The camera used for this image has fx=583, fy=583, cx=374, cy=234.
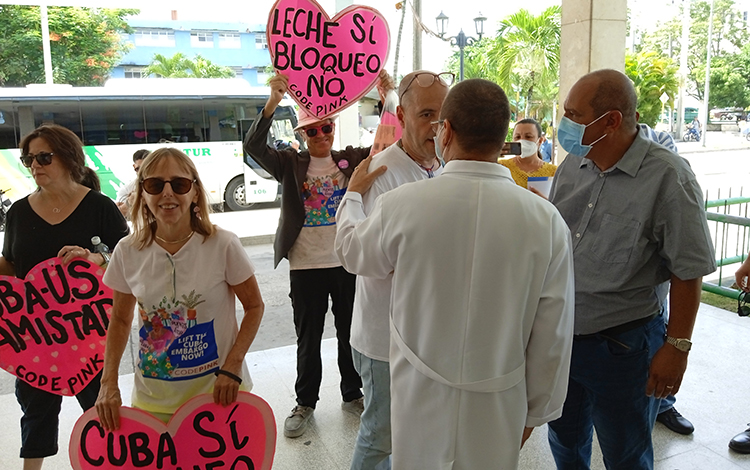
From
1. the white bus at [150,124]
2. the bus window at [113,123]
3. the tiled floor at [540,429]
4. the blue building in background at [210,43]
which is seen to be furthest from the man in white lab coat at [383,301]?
the blue building in background at [210,43]

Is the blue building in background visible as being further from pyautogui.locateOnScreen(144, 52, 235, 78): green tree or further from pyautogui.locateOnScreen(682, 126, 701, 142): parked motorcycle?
pyautogui.locateOnScreen(682, 126, 701, 142): parked motorcycle

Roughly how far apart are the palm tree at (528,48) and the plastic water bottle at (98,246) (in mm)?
15086

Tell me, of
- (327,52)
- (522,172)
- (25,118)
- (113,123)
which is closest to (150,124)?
(113,123)

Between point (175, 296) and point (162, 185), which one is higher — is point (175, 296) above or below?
below

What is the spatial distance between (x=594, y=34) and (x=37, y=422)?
15.3ft

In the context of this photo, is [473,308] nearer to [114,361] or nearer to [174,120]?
[114,361]

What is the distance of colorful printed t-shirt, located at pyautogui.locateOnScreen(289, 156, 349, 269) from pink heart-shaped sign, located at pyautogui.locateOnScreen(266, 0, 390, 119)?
38 cm

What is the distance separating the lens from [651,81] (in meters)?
14.8

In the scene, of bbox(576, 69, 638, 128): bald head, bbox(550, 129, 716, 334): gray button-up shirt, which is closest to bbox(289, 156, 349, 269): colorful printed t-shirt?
bbox(550, 129, 716, 334): gray button-up shirt

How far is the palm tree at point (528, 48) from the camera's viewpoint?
15.4 metres

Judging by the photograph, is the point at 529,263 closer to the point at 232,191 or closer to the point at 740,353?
the point at 740,353

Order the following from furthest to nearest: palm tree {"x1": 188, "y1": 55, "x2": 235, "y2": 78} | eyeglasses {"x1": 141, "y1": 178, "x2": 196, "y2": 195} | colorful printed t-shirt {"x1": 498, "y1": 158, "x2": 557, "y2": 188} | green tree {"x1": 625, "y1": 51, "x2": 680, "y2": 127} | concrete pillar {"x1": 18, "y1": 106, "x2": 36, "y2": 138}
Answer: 1. palm tree {"x1": 188, "y1": 55, "x2": 235, "y2": 78}
2. green tree {"x1": 625, "y1": 51, "x2": 680, "y2": 127}
3. concrete pillar {"x1": 18, "y1": 106, "x2": 36, "y2": 138}
4. colorful printed t-shirt {"x1": 498, "y1": 158, "x2": 557, "y2": 188}
5. eyeglasses {"x1": 141, "y1": 178, "x2": 196, "y2": 195}

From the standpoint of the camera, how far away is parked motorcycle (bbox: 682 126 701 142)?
30359mm

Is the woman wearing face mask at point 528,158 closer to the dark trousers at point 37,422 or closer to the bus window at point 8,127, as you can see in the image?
the dark trousers at point 37,422
